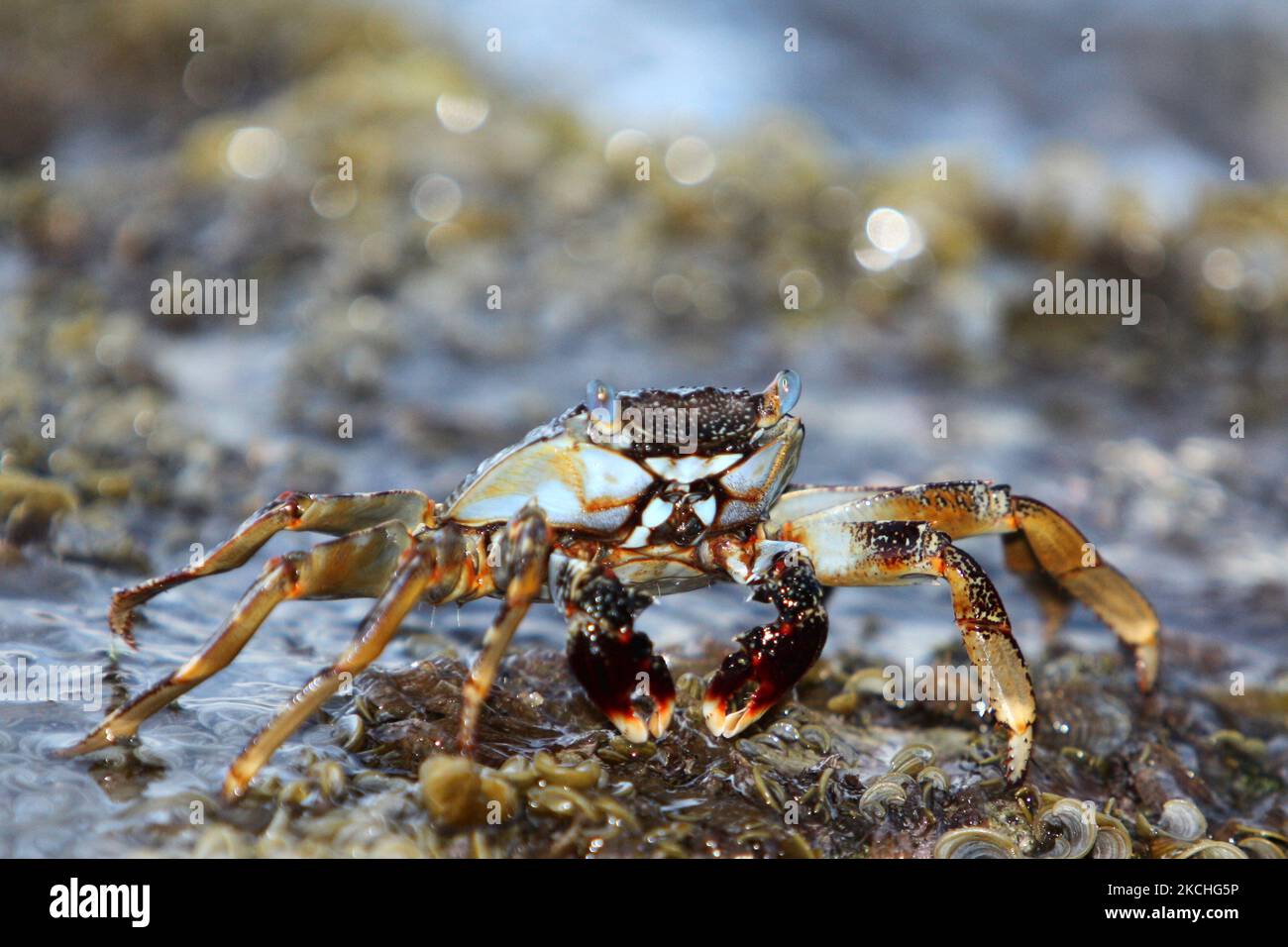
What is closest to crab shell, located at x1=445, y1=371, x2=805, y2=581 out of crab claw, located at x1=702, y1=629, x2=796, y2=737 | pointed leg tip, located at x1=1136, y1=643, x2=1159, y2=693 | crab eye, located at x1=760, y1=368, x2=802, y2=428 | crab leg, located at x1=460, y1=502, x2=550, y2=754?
Result: crab eye, located at x1=760, y1=368, x2=802, y2=428

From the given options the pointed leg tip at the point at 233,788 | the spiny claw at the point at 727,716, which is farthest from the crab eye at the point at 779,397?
the pointed leg tip at the point at 233,788

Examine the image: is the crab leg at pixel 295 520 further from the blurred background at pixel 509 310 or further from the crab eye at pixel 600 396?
the crab eye at pixel 600 396

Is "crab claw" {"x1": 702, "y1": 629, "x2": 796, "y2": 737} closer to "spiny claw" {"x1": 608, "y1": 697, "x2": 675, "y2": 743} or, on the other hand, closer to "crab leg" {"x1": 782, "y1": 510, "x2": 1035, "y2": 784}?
"spiny claw" {"x1": 608, "y1": 697, "x2": 675, "y2": 743}

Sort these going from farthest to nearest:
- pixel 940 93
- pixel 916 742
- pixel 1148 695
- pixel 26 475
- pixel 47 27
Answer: pixel 940 93 → pixel 47 27 → pixel 26 475 → pixel 1148 695 → pixel 916 742

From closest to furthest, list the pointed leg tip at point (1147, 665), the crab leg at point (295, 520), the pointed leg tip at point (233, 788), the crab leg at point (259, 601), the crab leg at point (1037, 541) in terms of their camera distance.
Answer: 1. the pointed leg tip at point (233, 788)
2. the crab leg at point (259, 601)
3. the crab leg at point (295, 520)
4. the crab leg at point (1037, 541)
5. the pointed leg tip at point (1147, 665)

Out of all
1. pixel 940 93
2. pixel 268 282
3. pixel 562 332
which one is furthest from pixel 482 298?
pixel 940 93

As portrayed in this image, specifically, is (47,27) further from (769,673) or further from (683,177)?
(769,673)

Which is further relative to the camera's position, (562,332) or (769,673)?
(562,332)
